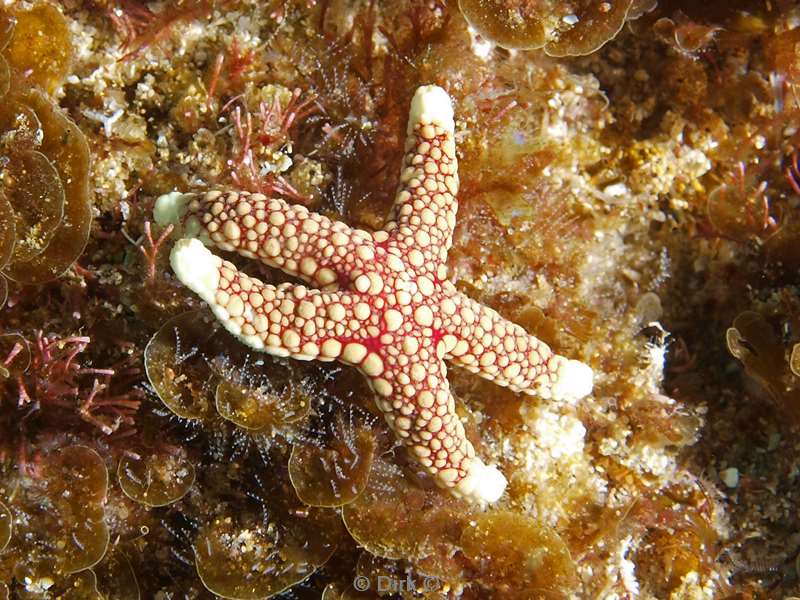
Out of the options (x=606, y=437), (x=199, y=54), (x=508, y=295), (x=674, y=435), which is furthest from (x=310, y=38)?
(x=674, y=435)

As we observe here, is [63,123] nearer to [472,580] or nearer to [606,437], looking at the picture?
[472,580]

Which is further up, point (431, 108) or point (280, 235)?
point (431, 108)

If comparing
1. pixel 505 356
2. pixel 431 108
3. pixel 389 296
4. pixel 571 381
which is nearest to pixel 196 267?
pixel 389 296

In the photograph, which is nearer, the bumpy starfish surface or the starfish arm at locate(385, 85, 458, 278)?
the bumpy starfish surface

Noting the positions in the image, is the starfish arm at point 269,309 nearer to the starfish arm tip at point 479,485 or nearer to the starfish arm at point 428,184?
the starfish arm at point 428,184

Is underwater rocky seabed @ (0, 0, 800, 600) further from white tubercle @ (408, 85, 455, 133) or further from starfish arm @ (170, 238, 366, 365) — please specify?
starfish arm @ (170, 238, 366, 365)

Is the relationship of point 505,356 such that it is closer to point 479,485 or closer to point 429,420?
point 429,420

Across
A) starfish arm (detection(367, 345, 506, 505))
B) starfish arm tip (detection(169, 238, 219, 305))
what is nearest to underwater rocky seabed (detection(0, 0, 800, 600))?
starfish arm (detection(367, 345, 506, 505))
